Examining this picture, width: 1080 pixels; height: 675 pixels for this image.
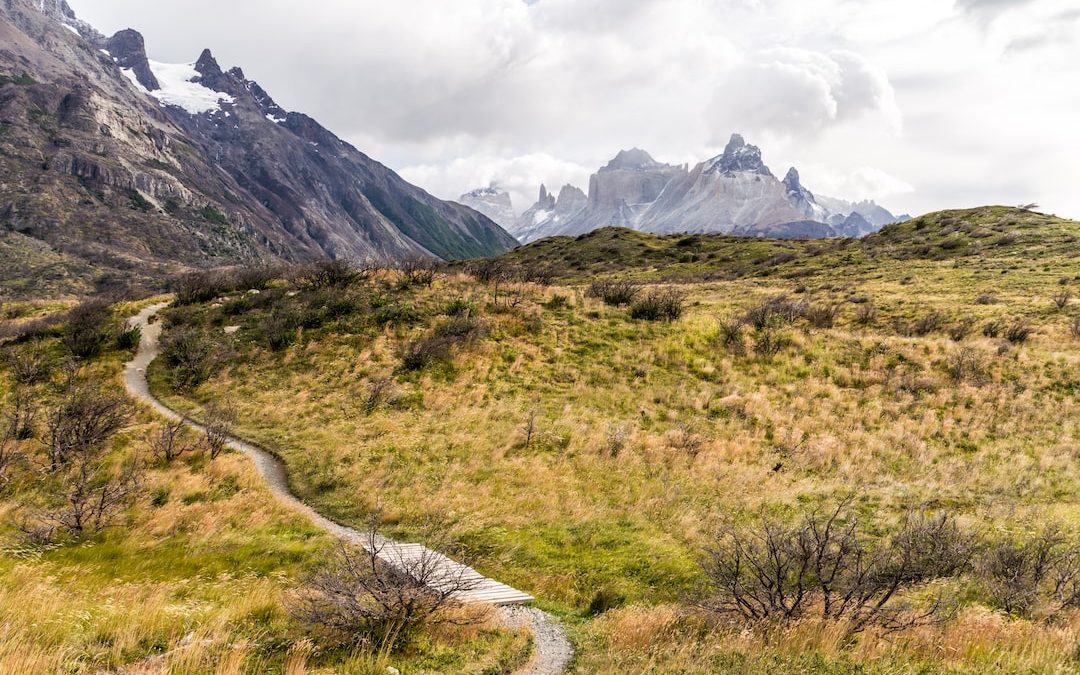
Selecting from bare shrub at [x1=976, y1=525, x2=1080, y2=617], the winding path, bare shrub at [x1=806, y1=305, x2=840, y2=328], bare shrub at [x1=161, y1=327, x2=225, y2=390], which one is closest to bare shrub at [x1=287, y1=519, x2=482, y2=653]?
the winding path

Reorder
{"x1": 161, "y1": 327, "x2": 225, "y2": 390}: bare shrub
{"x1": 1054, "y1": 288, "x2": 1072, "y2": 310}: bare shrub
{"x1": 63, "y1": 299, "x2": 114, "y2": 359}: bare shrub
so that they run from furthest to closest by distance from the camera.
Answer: {"x1": 1054, "y1": 288, "x2": 1072, "y2": 310}: bare shrub < {"x1": 63, "y1": 299, "x2": 114, "y2": 359}: bare shrub < {"x1": 161, "y1": 327, "x2": 225, "y2": 390}: bare shrub

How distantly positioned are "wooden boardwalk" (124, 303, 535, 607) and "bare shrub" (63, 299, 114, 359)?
1.89m

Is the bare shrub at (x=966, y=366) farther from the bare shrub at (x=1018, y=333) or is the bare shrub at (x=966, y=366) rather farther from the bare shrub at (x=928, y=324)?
the bare shrub at (x=928, y=324)

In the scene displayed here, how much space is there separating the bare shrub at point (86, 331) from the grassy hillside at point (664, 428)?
3.83 metres

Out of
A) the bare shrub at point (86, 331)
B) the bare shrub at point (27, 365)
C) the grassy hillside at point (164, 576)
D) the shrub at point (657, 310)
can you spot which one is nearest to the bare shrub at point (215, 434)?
the grassy hillside at point (164, 576)

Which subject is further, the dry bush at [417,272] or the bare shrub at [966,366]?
the dry bush at [417,272]

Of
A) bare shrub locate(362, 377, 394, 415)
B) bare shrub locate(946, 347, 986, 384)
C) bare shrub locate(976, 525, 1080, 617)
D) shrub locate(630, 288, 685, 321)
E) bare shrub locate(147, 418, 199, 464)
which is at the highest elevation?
shrub locate(630, 288, 685, 321)

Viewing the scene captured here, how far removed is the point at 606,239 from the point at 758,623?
11551 cm

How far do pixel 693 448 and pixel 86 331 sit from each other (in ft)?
111

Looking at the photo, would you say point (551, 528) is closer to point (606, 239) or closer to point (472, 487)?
point (472, 487)

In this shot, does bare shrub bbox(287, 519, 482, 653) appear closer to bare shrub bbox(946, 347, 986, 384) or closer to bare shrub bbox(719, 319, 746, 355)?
bare shrub bbox(719, 319, 746, 355)

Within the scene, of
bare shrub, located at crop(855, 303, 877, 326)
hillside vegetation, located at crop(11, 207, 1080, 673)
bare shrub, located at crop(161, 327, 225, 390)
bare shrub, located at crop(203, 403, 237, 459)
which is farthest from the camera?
bare shrub, located at crop(855, 303, 877, 326)

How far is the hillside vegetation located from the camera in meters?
8.07

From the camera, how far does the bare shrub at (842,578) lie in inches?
302
